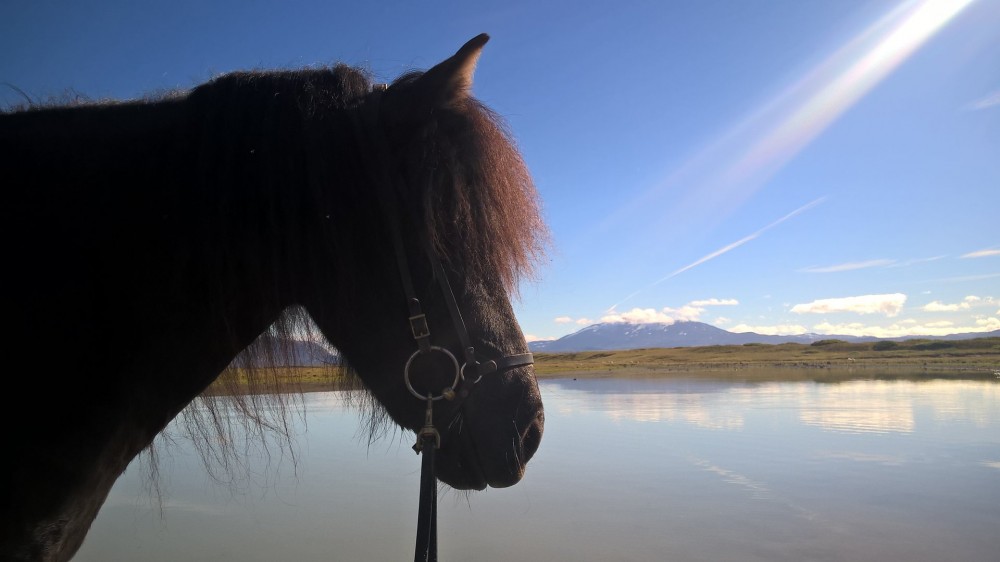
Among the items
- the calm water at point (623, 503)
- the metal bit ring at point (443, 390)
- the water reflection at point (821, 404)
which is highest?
the metal bit ring at point (443, 390)

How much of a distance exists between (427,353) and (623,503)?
735cm

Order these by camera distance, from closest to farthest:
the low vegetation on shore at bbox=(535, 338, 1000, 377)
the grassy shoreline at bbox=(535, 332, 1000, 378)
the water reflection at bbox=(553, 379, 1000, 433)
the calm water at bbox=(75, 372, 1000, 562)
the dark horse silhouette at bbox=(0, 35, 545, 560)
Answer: the dark horse silhouette at bbox=(0, 35, 545, 560) < the calm water at bbox=(75, 372, 1000, 562) < the water reflection at bbox=(553, 379, 1000, 433) < the grassy shoreline at bbox=(535, 332, 1000, 378) < the low vegetation on shore at bbox=(535, 338, 1000, 377)

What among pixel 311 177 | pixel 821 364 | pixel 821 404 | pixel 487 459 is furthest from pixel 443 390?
pixel 821 364

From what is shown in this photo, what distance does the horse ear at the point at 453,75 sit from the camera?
143 cm

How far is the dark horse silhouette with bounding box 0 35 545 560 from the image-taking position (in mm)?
1370

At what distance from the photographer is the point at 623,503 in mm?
7738

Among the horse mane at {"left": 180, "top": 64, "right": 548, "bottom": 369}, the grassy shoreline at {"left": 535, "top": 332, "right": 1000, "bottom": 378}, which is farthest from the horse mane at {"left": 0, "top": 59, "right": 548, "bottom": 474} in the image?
the grassy shoreline at {"left": 535, "top": 332, "right": 1000, "bottom": 378}

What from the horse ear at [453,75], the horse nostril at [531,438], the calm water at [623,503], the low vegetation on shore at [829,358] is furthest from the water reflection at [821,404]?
the low vegetation on shore at [829,358]

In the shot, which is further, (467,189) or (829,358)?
(829,358)

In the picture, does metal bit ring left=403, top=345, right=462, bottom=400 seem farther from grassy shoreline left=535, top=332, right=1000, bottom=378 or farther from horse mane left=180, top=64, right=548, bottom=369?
grassy shoreline left=535, top=332, right=1000, bottom=378

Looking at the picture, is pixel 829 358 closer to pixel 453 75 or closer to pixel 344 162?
pixel 453 75

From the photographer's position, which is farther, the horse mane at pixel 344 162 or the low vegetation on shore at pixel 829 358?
the low vegetation on shore at pixel 829 358

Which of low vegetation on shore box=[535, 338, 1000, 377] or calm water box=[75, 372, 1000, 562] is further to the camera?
low vegetation on shore box=[535, 338, 1000, 377]

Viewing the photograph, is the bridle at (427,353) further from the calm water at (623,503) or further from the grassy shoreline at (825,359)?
the grassy shoreline at (825,359)
